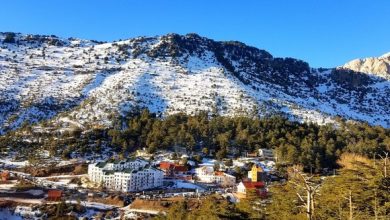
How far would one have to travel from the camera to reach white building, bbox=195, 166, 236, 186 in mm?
82188

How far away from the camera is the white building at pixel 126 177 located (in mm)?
79062

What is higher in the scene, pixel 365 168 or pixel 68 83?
pixel 68 83

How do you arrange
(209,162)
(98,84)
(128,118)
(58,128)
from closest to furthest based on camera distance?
(209,162)
(58,128)
(128,118)
(98,84)

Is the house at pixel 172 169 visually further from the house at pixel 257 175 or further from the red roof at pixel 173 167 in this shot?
the house at pixel 257 175

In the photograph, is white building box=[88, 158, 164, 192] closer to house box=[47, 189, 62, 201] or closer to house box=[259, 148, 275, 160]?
house box=[47, 189, 62, 201]

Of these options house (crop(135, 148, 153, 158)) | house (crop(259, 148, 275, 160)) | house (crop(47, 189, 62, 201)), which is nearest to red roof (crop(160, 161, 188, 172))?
house (crop(135, 148, 153, 158))

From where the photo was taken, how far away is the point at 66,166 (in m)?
86.8

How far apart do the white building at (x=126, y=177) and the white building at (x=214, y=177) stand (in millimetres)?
7533

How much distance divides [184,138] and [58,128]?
32.9m

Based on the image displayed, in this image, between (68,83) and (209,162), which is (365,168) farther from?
(68,83)

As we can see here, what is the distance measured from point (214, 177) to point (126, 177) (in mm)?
15491

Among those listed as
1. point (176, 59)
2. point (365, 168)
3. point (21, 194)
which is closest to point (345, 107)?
point (176, 59)

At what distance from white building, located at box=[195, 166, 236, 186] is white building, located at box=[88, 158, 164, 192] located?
24.7 feet

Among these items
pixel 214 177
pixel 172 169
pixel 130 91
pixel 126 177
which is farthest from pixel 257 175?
pixel 130 91
